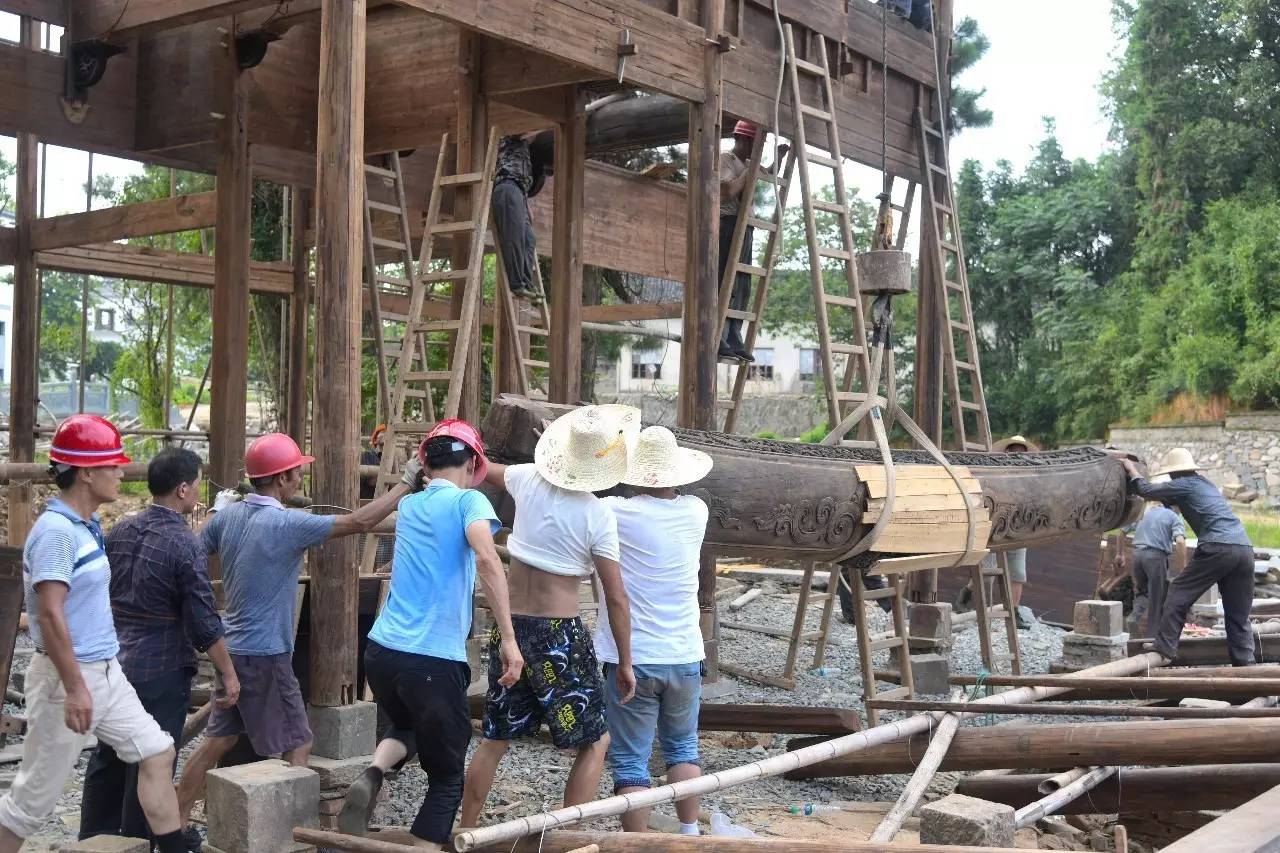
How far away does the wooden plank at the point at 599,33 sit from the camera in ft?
19.7

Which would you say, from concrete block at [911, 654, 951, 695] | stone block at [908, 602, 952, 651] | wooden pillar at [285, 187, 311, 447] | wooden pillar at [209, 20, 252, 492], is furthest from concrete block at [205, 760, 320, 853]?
wooden pillar at [285, 187, 311, 447]

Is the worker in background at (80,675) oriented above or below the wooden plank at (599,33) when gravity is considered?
below

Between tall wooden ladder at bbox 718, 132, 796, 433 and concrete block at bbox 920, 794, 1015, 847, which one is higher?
tall wooden ladder at bbox 718, 132, 796, 433

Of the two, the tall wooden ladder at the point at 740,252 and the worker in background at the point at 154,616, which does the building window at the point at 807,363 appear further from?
the worker in background at the point at 154,616

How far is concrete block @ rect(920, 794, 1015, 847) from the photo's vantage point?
4.33 m

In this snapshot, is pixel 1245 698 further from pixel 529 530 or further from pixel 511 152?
pixel 511 152

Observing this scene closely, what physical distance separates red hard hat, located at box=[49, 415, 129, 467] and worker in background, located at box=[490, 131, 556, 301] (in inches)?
158

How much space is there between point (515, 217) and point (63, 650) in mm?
4838

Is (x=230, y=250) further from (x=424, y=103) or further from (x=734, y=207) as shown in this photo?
(x=734, y=207)

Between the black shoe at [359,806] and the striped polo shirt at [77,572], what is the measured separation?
91cm

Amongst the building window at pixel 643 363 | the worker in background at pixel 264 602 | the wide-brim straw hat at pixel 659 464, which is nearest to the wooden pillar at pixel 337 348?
the worker in background at pixel 264 602

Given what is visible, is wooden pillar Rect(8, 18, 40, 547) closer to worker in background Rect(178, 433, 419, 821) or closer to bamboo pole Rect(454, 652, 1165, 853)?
worker in background Rect(178, 433, 419, 821)

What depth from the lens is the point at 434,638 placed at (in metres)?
4.19

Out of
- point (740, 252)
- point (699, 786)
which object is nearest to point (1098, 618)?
point (740, 252)
